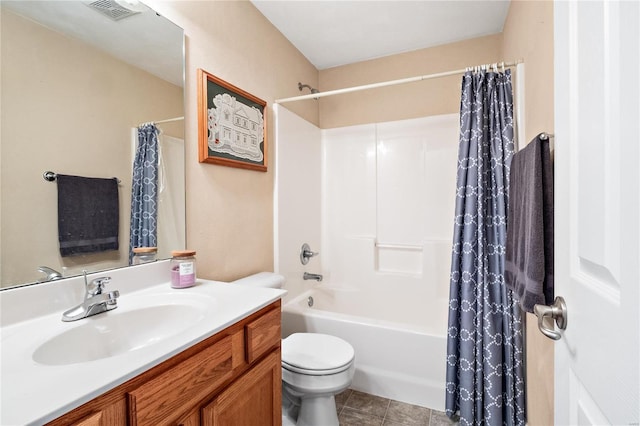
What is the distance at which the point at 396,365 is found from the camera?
1784 millimetres

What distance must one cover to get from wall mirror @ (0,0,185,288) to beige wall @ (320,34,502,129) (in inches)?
64.5

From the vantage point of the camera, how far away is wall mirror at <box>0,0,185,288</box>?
86 centimetres

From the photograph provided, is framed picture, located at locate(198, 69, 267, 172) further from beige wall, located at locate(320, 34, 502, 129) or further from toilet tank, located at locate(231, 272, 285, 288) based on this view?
beige wall, located at locate(320, 34, 502, 129)

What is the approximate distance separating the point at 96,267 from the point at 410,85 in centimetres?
249

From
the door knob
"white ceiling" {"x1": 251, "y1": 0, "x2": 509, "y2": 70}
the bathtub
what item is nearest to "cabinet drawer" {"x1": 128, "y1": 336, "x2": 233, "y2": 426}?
the door knob

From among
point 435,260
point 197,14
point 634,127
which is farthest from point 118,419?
point 435,260

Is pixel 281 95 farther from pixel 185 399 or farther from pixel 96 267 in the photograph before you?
pixel 185 399

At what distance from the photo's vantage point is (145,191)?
4.01 ft

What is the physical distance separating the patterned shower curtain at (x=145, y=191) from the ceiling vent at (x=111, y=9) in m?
0.42

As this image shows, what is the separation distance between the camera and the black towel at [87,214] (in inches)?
38.2

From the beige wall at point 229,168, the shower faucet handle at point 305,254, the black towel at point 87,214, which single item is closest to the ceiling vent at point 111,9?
the beige wall at point 229,168

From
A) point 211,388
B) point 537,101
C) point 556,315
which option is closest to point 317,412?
point 211,388

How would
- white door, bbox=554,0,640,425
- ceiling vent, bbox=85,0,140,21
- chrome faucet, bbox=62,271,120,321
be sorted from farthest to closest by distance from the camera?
ceiling vent, bbox=85,0,140,21, chrome faucet, bbox=62,271,120,321, white door, bbox=554,0,640,425

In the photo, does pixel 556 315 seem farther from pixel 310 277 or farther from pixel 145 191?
pixel 310 277
